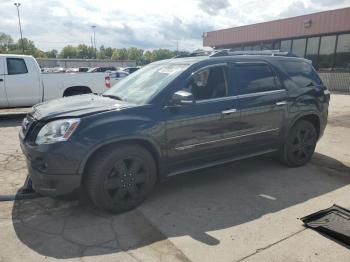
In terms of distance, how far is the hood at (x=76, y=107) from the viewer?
3.76m

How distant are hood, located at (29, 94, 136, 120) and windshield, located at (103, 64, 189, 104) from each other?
0.21 metres

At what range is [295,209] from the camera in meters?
4.03

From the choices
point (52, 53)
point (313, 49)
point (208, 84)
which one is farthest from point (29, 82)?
point (52, 53)

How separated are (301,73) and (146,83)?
8.36 feet

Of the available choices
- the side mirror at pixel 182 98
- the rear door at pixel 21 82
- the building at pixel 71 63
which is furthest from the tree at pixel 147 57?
the side mirror at pixel 182 98

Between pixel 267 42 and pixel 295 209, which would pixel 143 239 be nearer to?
pixel 295 209

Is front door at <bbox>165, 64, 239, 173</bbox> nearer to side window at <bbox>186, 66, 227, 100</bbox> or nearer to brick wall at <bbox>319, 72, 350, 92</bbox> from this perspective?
side window at <bbox>186, 66, 227, 100</bbox>

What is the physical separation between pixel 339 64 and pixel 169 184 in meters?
19.6

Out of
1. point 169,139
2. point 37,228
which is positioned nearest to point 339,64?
point 169,139

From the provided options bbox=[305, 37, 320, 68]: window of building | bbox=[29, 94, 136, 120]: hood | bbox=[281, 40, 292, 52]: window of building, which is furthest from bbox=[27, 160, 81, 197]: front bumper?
bbox=[281, 40, 292, 52]: window of building

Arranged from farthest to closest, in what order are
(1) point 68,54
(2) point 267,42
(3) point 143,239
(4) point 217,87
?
1. (1) point 68,54
2. (2) point 267,42
3. (4) point 217,87
4. (3) point 143,239

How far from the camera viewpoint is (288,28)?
2441 centimetres

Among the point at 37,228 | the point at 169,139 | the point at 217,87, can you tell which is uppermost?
the point at 217,87

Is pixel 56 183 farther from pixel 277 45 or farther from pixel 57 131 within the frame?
pixel 277 45
